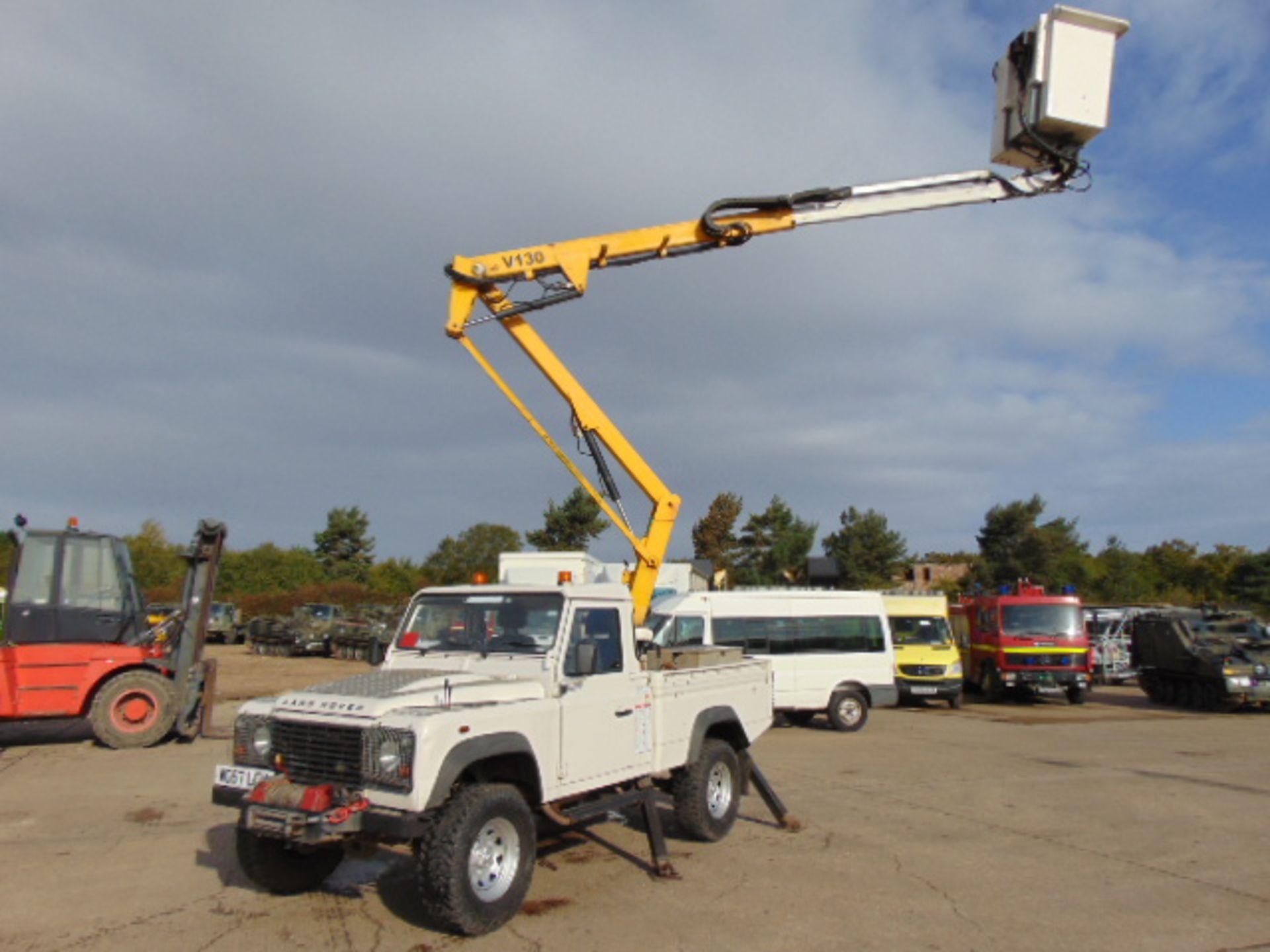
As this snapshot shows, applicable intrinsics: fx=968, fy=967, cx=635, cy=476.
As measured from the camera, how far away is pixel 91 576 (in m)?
12.5

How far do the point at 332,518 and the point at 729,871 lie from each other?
210 ft

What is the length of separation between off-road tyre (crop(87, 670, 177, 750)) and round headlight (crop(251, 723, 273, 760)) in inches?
301

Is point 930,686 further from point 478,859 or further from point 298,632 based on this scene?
point 298,632

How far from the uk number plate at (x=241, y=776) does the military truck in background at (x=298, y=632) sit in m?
30.0

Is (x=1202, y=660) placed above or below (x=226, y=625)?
above

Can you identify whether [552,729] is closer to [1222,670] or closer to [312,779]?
[312,779]

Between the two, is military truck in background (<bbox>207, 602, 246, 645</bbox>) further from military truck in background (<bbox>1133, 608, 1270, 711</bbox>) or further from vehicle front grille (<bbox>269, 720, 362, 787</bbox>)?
vehicle front grille (<bbox>269, 720, 362, 787</bbox>)

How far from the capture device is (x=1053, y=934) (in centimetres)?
578

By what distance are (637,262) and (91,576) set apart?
26.9 ft

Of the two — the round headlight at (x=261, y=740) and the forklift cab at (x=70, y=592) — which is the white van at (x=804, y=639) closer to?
the forklift cab at (x=70, y=592)

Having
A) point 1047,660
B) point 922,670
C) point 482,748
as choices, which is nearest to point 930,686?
point 922,670

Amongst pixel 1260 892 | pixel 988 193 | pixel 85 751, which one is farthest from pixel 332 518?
pixel 1260 892

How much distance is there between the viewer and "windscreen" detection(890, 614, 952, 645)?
19609 mm

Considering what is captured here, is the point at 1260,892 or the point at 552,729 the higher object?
the point at 552,729
